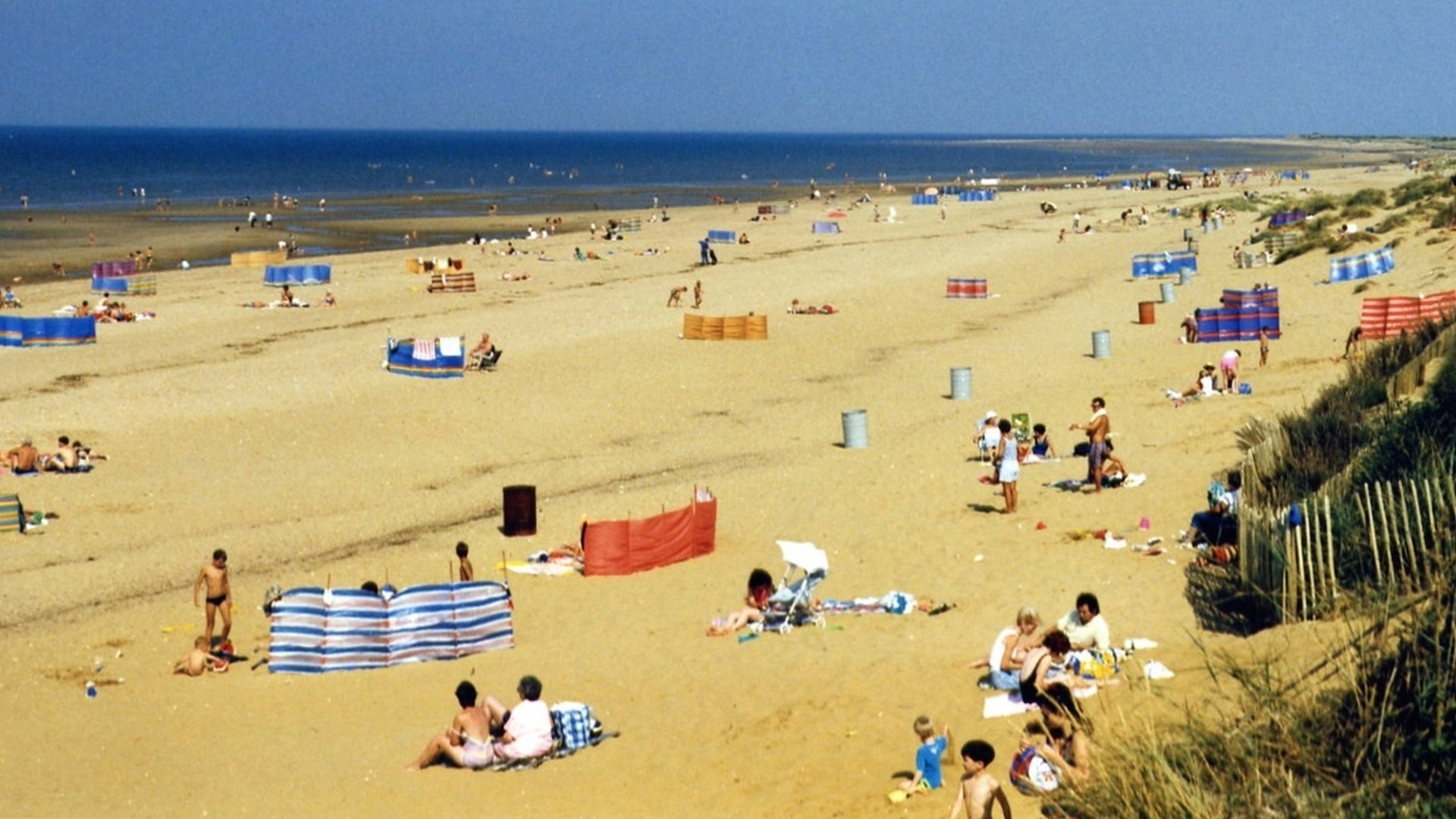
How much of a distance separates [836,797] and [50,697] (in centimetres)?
741

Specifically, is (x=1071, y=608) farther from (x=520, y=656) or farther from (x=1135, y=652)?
(x=520, y=656)

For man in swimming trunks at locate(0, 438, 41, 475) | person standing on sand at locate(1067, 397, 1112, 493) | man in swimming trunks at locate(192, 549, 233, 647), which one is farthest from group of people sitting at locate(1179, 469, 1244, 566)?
man in swimming trunks at locate(0, 438, 41, 475)

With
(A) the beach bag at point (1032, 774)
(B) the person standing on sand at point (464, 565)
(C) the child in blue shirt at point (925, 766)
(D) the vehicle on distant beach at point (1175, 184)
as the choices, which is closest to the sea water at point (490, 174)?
(D) the vehicle on distant beach at point (1175, 184)

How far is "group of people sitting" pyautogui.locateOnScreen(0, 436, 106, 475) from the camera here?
846 inches

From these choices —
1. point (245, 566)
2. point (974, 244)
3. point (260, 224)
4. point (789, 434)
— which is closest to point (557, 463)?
point (789, 434)

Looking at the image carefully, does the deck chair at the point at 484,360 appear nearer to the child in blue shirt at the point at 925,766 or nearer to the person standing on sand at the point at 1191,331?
the person standing on sand at the point at 1191,331

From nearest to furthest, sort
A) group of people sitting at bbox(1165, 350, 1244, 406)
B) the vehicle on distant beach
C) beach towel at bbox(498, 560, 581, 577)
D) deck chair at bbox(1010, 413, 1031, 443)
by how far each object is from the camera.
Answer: beach towel at bbox(498, 560, 581, 577)
deck chair at bbox(1010, 413, 1031, 443)
group of people sitting at bbox(1165, 350, 1244, 406)
the vehicle on distant beach

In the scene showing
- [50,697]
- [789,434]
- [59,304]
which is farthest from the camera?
[59,304]

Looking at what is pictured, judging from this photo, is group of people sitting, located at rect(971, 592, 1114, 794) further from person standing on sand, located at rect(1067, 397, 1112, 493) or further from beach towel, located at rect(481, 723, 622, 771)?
person standing on sand, located at rect(1067, 397, 1112, 493)

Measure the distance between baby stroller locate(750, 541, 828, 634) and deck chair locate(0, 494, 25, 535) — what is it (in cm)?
1029

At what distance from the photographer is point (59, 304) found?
4228 cm

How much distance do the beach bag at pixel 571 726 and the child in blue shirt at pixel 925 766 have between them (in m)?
2.69

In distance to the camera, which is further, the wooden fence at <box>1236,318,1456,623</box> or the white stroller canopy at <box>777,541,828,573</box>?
the white stroller canopy at <box>777,541,828,573</box>

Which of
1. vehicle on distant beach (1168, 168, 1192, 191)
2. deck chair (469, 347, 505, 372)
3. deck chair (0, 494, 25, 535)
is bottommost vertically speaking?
deck chair (0, 494, 25, 535)
